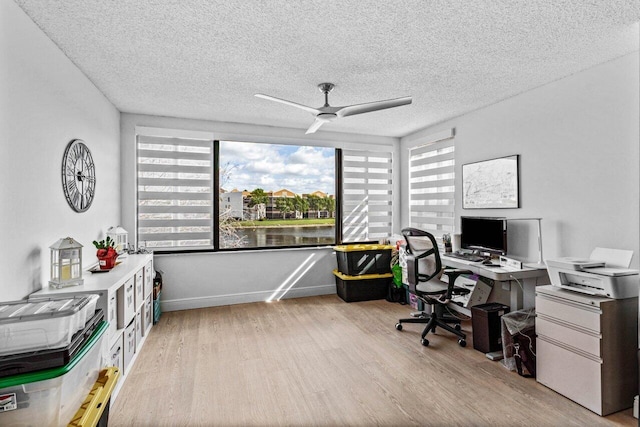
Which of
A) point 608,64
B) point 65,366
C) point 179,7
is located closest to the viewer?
point 65,366

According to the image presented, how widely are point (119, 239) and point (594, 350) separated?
4.44 meters

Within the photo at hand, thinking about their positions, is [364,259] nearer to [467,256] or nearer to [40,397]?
[467,256]

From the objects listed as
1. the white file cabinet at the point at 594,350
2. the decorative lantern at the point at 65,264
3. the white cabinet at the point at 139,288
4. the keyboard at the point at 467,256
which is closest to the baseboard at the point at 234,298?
the white cabinet at the point at 139,288

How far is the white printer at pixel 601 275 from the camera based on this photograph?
225 centimetres

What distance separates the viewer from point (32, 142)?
2.15m

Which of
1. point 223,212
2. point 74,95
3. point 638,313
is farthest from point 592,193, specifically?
point 74,95

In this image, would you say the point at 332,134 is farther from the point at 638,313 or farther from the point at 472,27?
the point at 638,313

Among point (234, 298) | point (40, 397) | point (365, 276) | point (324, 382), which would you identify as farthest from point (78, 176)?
point (365, 276)

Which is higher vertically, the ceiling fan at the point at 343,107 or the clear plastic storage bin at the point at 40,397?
the ceiling fan at the point at 343,107

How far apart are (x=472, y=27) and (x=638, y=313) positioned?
227cm

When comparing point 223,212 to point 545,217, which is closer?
point 545,217

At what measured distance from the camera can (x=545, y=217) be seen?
3244 mm

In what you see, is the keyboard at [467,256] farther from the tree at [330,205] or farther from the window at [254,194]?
the tree at [330,205]

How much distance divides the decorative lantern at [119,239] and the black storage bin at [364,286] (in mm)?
2827
